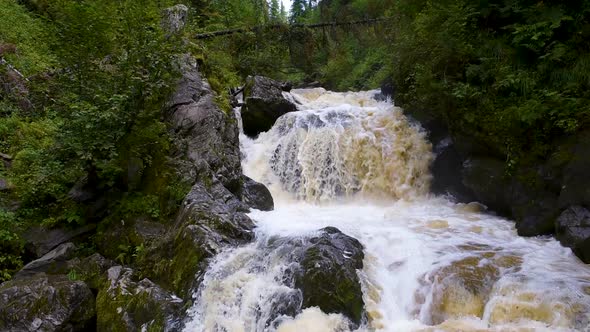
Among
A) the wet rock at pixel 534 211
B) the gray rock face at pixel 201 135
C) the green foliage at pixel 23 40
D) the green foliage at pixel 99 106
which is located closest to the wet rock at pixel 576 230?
the wet rock at pixel 534 211

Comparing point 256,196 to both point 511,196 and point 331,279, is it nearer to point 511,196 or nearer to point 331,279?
point 331,279

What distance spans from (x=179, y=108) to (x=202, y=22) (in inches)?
488

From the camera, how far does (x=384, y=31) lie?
70.7 ft

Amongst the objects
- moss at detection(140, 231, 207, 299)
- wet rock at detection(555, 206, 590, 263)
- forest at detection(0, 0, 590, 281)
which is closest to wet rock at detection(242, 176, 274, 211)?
forest at detection(0, 0, 590, 281)

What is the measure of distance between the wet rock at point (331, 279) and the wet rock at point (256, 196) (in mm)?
3528

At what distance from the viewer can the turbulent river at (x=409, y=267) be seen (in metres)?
4.91

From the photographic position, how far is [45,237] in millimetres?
7207

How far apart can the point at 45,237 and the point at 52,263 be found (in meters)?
0.78

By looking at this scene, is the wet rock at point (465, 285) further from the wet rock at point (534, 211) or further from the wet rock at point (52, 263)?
the wet rock at point (52, 263)

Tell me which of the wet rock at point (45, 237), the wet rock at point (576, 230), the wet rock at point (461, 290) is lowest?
the wet rock at point (45, 237)

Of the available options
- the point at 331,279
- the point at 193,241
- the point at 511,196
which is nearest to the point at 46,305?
the point at 193,241

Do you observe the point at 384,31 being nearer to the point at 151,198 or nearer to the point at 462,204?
the point at 462,204

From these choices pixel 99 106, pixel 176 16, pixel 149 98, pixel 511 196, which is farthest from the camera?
pixel 176 16

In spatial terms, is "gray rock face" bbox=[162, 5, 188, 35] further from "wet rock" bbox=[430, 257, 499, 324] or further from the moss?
"wet rock" bbox=[430, 257, 499, 324]
